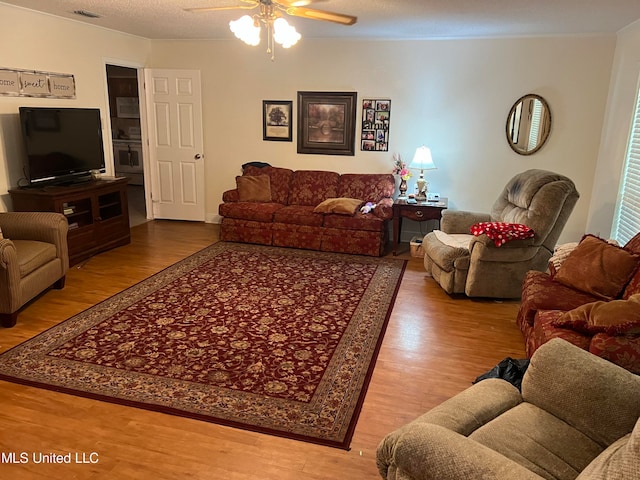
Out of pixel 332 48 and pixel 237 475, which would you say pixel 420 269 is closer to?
pixel 332 48

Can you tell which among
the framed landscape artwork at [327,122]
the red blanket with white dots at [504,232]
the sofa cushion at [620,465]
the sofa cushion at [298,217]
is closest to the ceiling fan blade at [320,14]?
the red blanket with white dots at [504,232]

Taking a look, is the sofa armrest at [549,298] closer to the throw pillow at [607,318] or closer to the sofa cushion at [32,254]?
the throw pillow at [607,318]

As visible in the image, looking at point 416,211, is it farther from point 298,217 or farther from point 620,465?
point 620,465

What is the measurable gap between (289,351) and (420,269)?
225cm

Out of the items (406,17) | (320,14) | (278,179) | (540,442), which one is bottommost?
(540,442)

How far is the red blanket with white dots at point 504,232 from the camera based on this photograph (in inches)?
155

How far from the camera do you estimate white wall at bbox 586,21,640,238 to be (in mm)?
4594

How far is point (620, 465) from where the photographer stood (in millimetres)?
1320

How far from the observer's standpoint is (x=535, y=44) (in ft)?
17.5

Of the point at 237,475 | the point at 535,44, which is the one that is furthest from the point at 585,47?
the point at 237,475

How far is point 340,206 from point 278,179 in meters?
1.13

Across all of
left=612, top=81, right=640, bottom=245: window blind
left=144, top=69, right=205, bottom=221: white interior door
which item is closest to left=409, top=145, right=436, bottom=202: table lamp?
left=612, top=81, right=640, bottom=245: window blind

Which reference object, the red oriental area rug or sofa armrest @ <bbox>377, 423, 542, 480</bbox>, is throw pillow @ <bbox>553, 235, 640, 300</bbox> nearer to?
the red oriental area rug

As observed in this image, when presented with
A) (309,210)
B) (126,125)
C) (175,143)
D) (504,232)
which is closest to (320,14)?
(504,232)
